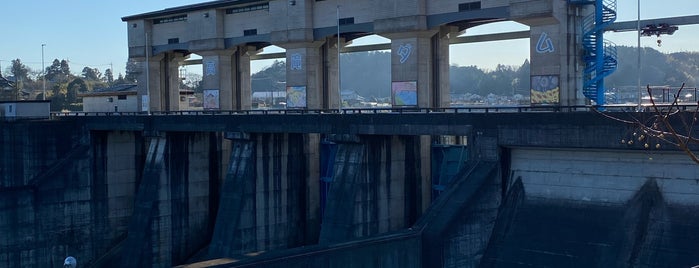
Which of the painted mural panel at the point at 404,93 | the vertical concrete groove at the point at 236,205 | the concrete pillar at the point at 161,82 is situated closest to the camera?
the vertical concrete groove at the point at 236,205

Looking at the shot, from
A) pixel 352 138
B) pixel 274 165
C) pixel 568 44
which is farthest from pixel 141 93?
pixel 568 44

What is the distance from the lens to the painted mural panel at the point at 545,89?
3778 centimetres

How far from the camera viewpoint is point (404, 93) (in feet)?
141

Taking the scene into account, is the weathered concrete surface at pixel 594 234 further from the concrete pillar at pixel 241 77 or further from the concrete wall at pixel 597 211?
the concrete pillar at pixel 241 77

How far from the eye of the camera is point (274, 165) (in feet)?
134

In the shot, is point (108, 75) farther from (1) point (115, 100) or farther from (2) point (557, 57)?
(2) point (557, 57)

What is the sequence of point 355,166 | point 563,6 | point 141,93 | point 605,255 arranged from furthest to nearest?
point 141,93 → point 563,6 → point 355,166 → point 605,255

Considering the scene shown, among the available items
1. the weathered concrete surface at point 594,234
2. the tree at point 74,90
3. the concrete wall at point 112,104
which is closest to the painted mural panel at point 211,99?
the concrete wall at point 112,104

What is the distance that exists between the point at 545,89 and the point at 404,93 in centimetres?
816

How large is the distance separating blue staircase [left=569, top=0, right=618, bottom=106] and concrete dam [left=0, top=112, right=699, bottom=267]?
23.0 feet

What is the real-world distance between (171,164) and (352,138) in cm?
1432

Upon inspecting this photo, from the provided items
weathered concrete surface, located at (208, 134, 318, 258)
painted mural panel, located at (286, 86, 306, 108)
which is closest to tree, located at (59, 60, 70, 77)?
painted mural panel, located at (286, 86, 306, 108)

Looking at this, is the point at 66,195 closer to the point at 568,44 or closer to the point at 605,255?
the point at 568,44

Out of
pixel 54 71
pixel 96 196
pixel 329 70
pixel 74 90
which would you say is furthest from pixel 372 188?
pixel 54 71
